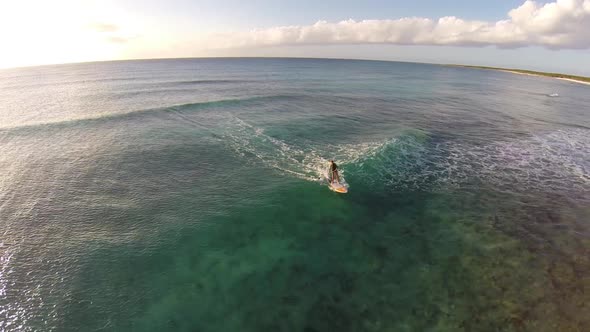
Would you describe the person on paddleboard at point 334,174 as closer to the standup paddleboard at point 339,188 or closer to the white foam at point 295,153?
the standup paddleboard at point 339,188

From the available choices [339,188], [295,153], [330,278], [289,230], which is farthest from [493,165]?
[330,278]

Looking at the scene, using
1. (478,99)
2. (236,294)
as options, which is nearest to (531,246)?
(236,294)

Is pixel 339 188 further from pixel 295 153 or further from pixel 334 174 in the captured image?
pixel 295 153

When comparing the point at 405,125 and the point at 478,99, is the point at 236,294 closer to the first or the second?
the point at 405,125

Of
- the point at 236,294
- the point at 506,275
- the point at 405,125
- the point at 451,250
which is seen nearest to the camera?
the point at 236,294

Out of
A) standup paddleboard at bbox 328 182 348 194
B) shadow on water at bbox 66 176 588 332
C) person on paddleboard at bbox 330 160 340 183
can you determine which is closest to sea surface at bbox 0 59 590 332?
shadow on water at bbox 66 176 588 332
